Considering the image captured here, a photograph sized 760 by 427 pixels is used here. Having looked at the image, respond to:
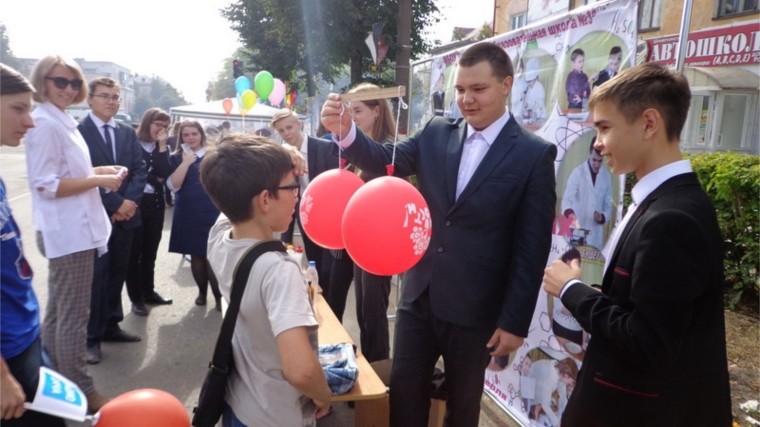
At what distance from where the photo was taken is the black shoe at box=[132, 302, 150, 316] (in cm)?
471

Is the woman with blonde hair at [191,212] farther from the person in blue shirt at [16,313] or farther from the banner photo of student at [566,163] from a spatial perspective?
the banner photo of student at [566,163]

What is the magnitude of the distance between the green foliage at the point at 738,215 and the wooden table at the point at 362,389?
2799mm

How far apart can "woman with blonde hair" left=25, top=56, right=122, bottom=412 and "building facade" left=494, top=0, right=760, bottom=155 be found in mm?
14995

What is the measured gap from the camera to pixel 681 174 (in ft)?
4.41

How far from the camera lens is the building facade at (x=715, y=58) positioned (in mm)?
15234

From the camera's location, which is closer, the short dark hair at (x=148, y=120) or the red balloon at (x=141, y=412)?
the red balloon at (x=141, y=412)

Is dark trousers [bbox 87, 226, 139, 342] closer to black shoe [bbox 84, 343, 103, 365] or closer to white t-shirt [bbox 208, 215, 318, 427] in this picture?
black shoe [bbox 84, 343, 103, 365]

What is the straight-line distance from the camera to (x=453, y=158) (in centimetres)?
207

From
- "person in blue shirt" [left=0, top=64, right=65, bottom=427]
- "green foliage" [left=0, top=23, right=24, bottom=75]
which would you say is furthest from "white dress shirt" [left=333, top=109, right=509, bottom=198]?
"green foliage" [left=0, top=23, right=24, bottom=75]

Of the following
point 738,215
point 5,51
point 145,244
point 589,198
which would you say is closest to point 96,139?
point 145,244

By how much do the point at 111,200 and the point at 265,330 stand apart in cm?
270

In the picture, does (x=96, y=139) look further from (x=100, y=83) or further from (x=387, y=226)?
(x=387, y=226)

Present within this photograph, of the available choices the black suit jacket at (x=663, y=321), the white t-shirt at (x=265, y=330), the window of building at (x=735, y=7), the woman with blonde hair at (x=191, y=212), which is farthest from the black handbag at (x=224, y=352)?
the window of building at (x=735, y=7)

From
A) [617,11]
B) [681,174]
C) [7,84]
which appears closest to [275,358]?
[681,174]
